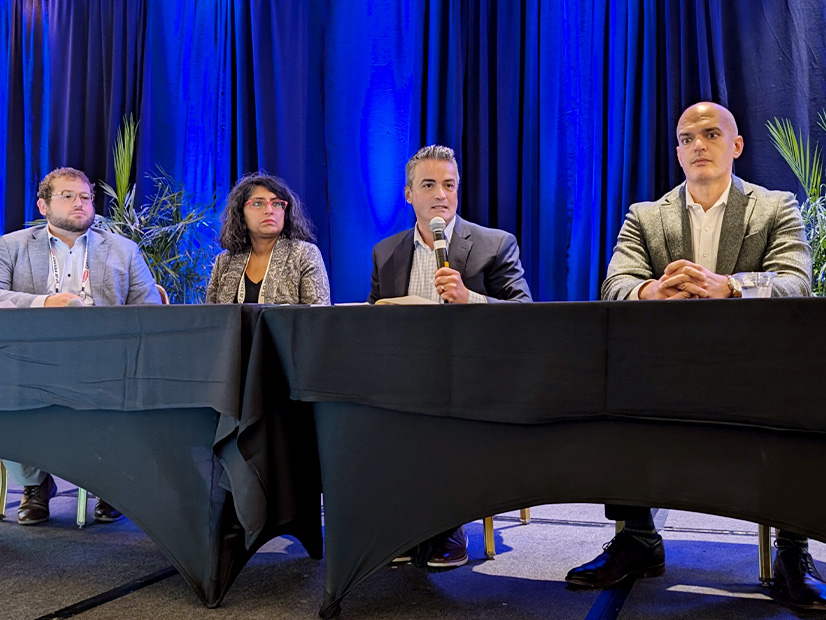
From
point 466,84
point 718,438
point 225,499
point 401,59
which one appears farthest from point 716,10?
point 225,499

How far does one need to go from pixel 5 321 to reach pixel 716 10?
10.2 ft

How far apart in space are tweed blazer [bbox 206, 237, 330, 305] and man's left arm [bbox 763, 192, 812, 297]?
1504 mm

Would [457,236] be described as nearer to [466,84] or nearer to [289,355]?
[289,355]

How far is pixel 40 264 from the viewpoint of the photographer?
3.01 m

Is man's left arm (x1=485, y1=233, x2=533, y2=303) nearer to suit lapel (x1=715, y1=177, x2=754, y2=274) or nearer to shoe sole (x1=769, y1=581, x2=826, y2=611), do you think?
suit lapel (x1=715, y1=177, x2=754, y2=274)

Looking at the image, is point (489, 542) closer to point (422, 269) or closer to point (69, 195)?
point (422, 269)

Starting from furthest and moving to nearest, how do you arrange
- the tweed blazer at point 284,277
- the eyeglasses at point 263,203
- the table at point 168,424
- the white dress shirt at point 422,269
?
the eyeglasses at point 263,203 → the tweed blazer at point 284,277 → the white dress shirt at point 422,269 → the table at point 168,424

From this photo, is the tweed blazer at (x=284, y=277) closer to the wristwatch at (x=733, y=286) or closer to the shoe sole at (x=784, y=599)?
the wristwatch at (x=733, y=286)

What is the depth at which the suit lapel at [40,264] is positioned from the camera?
3.00 m

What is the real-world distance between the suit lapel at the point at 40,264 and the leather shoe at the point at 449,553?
1871 millimetres

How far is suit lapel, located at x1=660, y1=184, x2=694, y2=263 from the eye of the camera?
238 centimetres

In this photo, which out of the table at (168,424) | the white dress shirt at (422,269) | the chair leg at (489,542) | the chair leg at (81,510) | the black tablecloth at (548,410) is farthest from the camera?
the white dress shirt at (422,269)

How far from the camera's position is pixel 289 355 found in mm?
1577

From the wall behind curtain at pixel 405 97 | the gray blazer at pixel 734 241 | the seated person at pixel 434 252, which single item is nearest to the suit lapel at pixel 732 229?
the gray blazer at pixel 734 241
